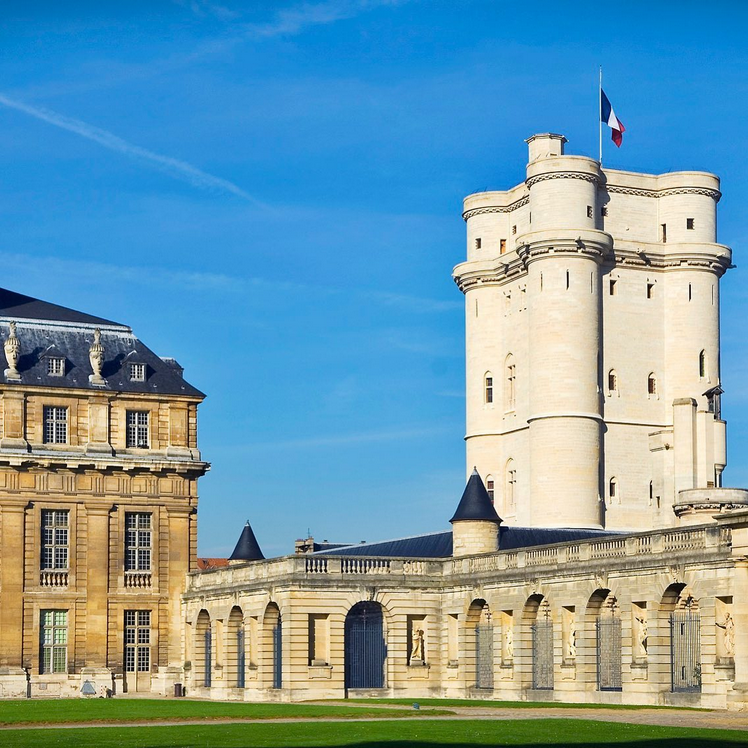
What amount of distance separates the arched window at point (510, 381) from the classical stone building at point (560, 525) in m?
0.13

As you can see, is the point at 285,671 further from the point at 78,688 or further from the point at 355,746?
the point at 355,746

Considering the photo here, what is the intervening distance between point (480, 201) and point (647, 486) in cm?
1890

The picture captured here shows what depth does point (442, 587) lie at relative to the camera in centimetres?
6438

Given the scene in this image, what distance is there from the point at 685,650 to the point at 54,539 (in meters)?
31.9

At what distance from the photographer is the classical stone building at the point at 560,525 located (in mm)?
51906

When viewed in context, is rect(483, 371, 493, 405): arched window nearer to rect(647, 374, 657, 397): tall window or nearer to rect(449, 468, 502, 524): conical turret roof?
rect(647, 374, 657, 397): tall window

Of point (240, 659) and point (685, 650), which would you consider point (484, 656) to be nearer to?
point (240, 659)

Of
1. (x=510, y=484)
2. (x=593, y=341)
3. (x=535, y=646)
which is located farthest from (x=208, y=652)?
(x=593, y=341)

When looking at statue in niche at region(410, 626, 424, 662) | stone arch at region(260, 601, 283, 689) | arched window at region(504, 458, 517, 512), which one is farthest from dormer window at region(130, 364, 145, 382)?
arched window at region(504, 458, 517, 512)

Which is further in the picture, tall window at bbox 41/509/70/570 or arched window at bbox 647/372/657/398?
arched window at bbox 647/372/657/398

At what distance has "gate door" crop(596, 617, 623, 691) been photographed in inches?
2141

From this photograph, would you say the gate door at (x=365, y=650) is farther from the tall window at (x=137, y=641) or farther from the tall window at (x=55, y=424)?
the tall window at (x=55, y=424)

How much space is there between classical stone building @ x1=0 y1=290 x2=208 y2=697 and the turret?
13.9 metres

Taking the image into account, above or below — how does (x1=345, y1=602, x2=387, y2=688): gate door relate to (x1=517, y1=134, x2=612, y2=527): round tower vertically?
below
